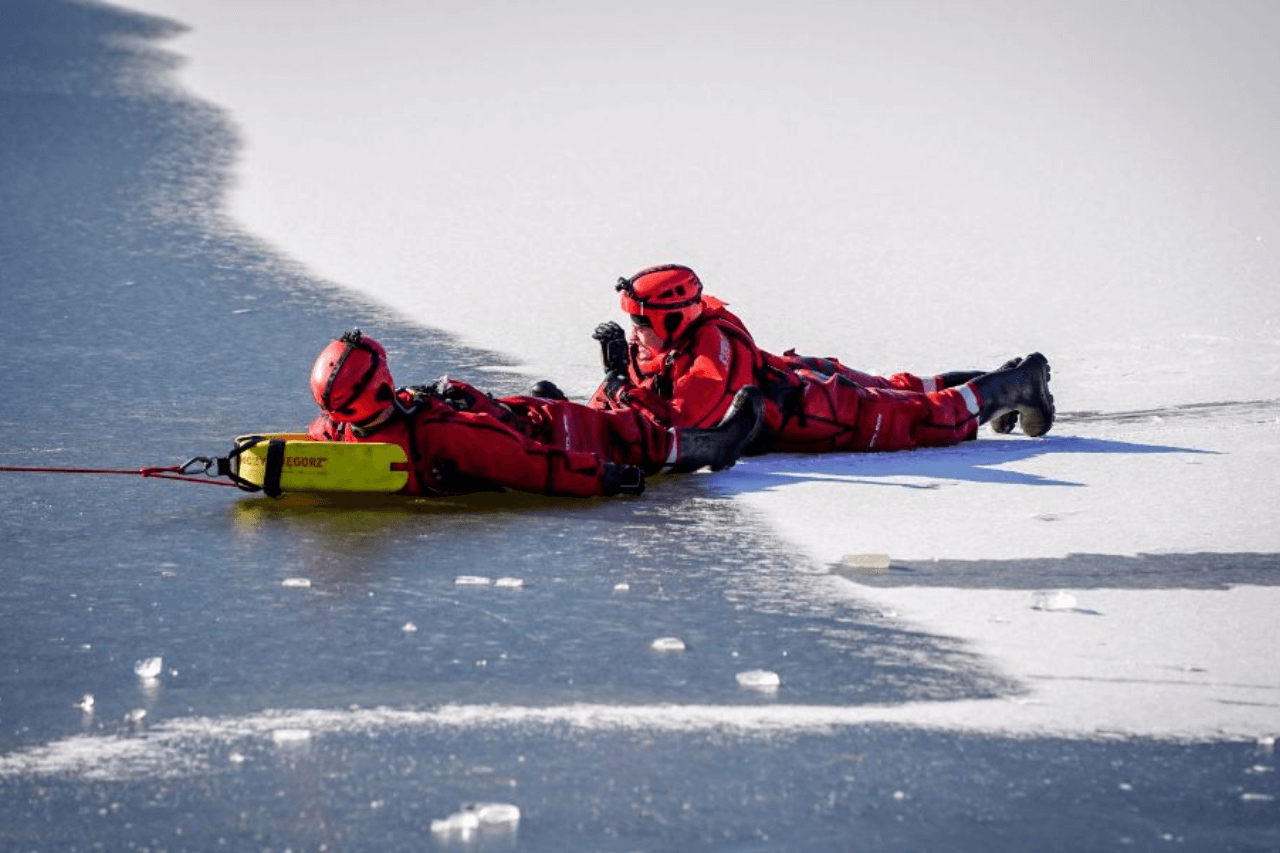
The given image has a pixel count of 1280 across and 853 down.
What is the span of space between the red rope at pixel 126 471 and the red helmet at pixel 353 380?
1.43 feet

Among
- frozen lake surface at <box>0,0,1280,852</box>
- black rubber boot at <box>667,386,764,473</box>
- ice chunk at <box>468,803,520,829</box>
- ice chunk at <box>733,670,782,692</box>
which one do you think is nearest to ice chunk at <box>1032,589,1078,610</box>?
frozen lake surface at <box>0,0,1280,852</box>

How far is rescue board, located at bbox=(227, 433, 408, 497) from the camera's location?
5.86m

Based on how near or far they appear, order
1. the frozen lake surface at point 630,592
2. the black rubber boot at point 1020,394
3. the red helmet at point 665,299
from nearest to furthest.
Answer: the frozen lake surface at point 630,592, the red helmet at point 665,299, the black rubber boot at point 1020,394

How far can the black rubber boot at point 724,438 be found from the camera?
6430 millimetres

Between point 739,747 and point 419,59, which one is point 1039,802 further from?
point 419,59

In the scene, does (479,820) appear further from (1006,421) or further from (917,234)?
(917,234)

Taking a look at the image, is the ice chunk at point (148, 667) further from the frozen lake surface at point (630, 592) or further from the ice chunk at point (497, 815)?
the ice chunk at point (497, 815)

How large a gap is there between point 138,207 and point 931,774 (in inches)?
350

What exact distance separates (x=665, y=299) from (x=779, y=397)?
0.50m

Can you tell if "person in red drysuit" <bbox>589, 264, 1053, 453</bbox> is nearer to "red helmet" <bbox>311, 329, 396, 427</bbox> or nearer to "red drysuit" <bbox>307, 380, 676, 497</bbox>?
"red drysuit" <bbox>307, 380, 676, 497</bbox>

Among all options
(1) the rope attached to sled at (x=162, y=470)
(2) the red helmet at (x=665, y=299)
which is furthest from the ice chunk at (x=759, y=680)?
(2) the red helmet at (x=665, y=299)

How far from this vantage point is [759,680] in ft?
13.5

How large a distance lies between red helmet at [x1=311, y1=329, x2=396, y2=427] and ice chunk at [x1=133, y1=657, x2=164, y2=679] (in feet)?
5.35

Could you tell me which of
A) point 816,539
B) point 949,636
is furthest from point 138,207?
point 949,636
